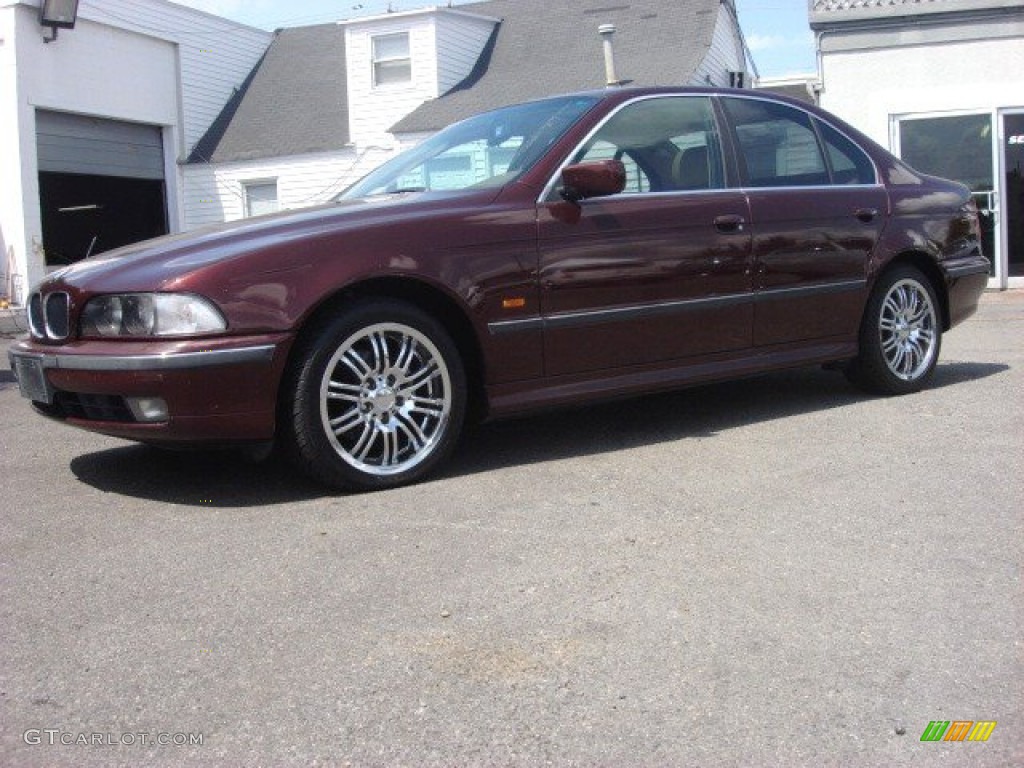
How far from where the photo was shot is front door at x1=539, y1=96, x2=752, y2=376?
489 cm

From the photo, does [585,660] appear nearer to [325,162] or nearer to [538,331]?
[538,331]

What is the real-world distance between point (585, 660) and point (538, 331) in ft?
7.13

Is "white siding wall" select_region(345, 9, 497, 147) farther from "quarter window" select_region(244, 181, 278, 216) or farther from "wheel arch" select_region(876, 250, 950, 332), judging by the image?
"wheel arch" select_region(876, 250, 950, 332)

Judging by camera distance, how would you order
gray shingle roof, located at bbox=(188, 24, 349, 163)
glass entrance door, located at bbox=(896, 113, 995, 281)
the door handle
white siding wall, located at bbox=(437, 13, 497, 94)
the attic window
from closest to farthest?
the door handle, glass entrance door, located at bbox=(896, 113, 995, 281), white siding wall, located at bbox=(437, 13, 497, 94), the attic window, gray shingle roof, located at bbox=(188, 24, 349, 163)

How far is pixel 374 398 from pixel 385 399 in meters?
0.05

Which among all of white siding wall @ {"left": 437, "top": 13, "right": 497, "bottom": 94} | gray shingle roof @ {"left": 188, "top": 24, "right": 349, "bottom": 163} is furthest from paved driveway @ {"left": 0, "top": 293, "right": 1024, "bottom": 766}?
gray shingle roof @ {"left": 188, "top": 24, "right": 349, "bottom": 163}

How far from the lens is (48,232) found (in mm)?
21641

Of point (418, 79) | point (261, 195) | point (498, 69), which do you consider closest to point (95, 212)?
point (261, 195)

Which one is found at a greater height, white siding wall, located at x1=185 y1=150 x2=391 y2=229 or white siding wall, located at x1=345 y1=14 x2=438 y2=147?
white siding wall, located at x1=345 y1=14 x2=438 y2=147

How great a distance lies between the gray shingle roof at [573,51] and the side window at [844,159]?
46.2 feet

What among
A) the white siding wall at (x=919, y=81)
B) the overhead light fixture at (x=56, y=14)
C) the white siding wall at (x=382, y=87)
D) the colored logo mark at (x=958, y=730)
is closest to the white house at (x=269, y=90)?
the white siding wall at (x=382, y=87)

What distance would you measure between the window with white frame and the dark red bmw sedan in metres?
A: 18.0

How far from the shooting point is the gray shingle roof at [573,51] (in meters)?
20.6

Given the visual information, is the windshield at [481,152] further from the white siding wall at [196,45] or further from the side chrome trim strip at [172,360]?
the white siding wall at [196,45]
